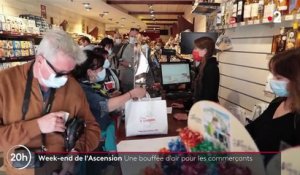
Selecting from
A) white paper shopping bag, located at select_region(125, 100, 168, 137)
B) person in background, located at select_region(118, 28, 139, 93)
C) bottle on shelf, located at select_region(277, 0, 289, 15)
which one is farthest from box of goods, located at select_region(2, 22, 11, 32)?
bottle on shelf, located at select_region(277, 0, 289, 15)

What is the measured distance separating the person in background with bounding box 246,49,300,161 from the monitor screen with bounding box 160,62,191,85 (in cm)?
233

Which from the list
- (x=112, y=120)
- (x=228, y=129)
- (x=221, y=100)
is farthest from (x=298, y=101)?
(x=221, y=100)

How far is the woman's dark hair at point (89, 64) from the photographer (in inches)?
88.0

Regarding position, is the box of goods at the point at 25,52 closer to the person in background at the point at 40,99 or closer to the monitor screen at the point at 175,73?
the monitor screen at the point at 175,73

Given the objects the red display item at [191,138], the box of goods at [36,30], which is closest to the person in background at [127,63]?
the box of goods at [36,30]

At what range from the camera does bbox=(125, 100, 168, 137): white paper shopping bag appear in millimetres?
1838

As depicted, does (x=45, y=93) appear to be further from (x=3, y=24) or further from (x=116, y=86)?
(x=3, y=24)

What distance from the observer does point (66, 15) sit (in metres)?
12.9

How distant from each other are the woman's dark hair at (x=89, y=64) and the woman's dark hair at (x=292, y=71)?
1.41 meters

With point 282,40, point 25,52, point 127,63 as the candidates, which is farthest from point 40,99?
point 25,52

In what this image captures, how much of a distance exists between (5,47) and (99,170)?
16.5 ft

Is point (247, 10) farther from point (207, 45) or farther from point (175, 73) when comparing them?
point (175, 73)

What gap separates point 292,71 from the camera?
1.35 metres

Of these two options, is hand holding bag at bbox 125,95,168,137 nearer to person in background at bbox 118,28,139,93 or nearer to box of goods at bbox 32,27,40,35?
person in background at bbox 118,28,139,93
